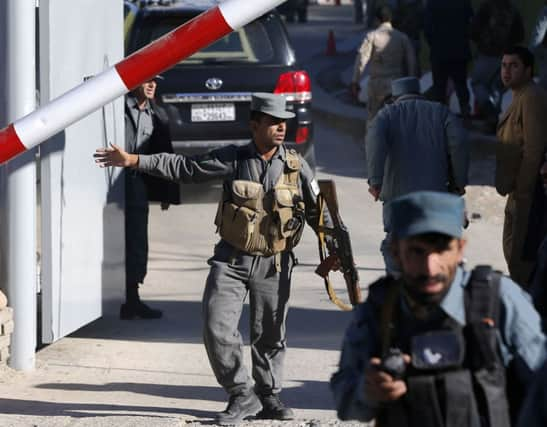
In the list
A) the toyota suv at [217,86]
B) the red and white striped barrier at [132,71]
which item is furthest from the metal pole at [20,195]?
the toyota suv at [217,86]

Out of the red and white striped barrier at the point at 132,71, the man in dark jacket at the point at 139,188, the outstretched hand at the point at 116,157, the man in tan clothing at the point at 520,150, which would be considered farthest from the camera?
the man in dark jacket at the point at 139,188

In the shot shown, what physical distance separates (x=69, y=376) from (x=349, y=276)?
186cm

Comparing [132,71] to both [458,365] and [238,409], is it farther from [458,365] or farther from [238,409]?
[458,365]

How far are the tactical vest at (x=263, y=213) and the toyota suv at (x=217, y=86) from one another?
591 centimetres

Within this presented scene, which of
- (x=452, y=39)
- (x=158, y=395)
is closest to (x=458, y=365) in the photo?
(x=158, y=395)

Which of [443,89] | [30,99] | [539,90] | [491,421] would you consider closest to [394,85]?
[539,90]

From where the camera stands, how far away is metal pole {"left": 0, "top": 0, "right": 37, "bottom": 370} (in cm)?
758

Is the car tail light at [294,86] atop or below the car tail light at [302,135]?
atop

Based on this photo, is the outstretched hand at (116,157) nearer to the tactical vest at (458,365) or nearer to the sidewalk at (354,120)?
the tactical vest at (458,365)

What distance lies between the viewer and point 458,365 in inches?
146

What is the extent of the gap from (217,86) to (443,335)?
30.3ft

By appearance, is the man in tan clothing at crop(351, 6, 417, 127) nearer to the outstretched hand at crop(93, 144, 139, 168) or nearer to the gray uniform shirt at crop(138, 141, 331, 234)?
the gray uniform shirt at crop(138, 141, 331, 234)

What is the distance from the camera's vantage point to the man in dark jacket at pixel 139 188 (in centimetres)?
912

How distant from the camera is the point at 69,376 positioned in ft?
26.0
